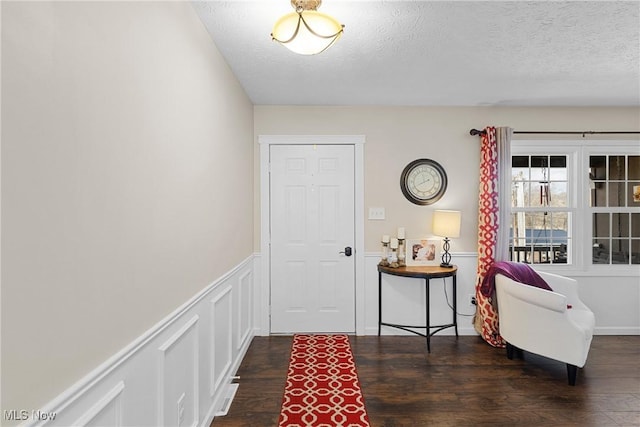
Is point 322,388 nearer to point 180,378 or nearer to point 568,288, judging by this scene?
point 180,378

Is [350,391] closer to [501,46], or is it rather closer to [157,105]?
[157,105]

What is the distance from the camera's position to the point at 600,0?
72.7 inches

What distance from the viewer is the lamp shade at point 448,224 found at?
3439mm

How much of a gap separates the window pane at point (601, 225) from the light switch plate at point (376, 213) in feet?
7.80

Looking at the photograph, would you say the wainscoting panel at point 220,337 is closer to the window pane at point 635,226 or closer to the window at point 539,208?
the window at point 539,208

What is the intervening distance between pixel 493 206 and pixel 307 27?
2.65 m

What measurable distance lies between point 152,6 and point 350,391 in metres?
2.61

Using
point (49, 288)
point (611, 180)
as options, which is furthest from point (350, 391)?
point (611, 180)

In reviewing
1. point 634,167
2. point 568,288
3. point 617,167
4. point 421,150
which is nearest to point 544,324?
point 568,288

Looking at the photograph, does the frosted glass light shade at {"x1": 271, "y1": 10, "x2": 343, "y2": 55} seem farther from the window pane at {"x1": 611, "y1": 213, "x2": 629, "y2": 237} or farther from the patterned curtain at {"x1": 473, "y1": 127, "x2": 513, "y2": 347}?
the window pane at {"x1": 611, "y1": 213, "x2": 629, "y2": 237}

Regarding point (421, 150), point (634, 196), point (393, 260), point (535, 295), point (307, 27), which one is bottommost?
point (535, 295)

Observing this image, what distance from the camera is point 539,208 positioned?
3783 millimetres

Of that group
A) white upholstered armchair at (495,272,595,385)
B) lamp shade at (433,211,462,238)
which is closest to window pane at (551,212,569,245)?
white upholstered armchair at (495,272,595,385)

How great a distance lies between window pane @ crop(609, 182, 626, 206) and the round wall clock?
188 centimetres
